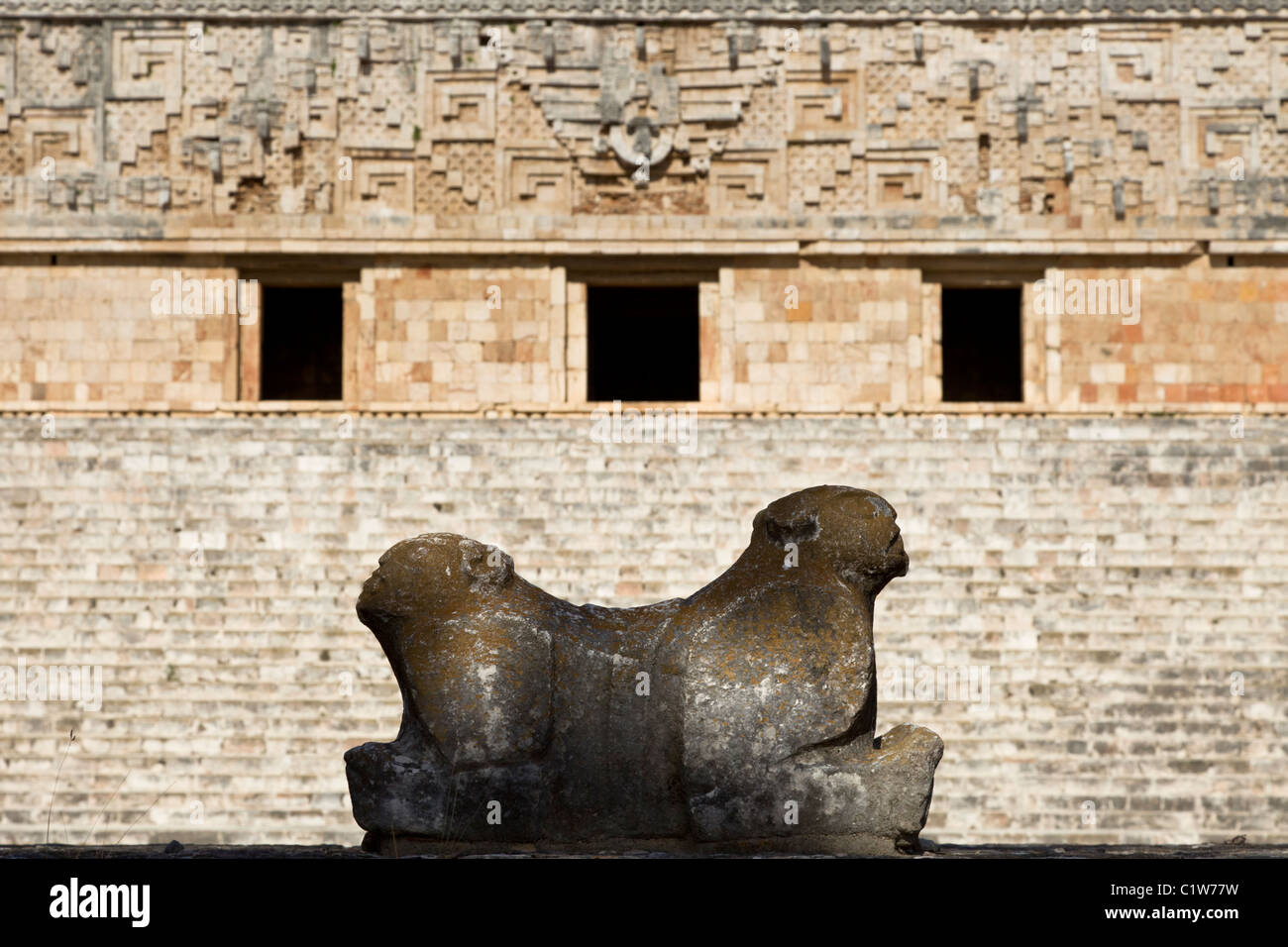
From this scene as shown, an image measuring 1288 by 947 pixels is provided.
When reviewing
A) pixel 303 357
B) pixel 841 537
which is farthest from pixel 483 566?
pixel 303 357

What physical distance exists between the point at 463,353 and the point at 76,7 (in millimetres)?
4823

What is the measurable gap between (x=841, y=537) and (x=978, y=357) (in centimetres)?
1549

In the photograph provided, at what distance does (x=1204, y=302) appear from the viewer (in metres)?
16.5

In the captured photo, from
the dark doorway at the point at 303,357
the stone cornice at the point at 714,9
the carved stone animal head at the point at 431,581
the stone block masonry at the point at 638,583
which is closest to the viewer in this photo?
the carved stone animal head at the point at 431,581

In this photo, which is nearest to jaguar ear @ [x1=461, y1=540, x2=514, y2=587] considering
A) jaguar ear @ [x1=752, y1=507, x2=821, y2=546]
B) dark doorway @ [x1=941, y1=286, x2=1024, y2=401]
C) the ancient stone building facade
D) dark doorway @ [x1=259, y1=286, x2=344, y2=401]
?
jaguar ear @ [x1=752, y1=507, x2=821, y2=546]

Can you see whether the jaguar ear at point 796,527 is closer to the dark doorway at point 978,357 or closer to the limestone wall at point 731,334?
the limestone wall at point 731,334

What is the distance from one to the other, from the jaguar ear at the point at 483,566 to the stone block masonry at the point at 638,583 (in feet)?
15.3

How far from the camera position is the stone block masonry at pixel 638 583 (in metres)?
9.72

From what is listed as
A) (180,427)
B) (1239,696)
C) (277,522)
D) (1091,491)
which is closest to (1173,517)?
(1091,491)

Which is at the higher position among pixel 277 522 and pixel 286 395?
pixel 286 395

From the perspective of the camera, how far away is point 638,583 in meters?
11.0

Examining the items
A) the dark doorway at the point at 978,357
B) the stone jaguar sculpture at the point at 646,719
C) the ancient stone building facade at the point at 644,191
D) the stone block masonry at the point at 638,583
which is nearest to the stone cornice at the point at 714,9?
the ancient stone building facade at the point at 644,191

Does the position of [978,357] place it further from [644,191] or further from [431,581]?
[431,581]
